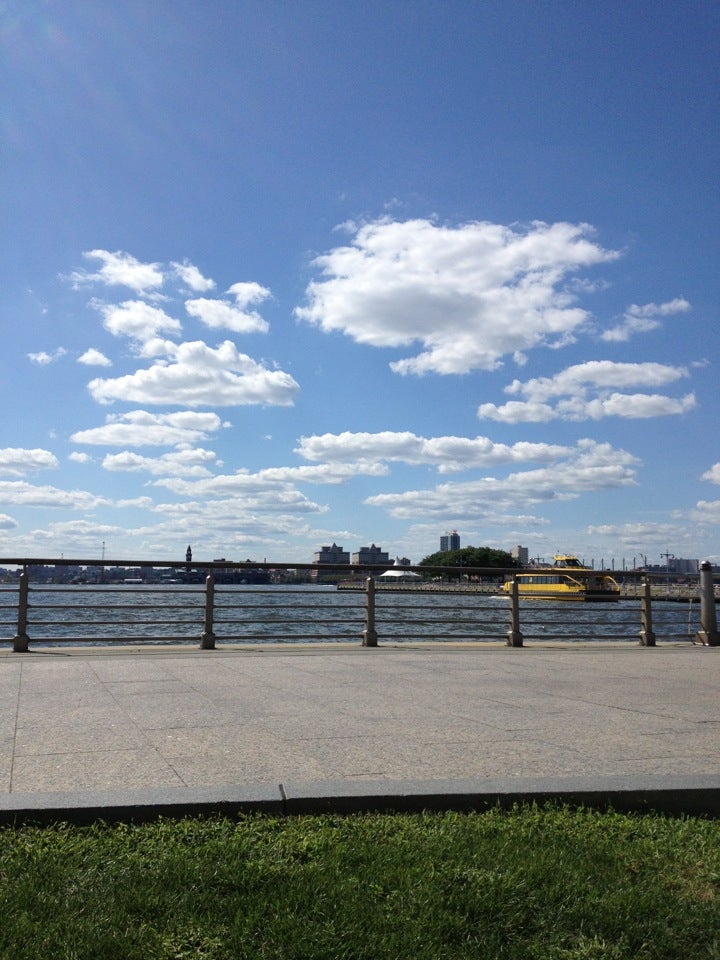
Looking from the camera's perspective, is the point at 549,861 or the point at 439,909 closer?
the point at 439,909

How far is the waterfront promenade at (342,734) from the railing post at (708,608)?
13.6 ft

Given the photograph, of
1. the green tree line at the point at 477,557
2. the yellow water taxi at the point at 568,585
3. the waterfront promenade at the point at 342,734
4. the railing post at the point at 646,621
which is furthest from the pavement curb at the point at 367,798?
the green tree line at the point at 477,557

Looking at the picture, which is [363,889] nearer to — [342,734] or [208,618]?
[342,734]

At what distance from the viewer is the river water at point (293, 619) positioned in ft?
38.5

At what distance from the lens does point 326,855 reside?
3.37m

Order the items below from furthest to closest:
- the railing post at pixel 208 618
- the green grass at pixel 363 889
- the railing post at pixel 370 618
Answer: the railing post at pixel 370 618
the railing post at pixel 208 618
the green grass at pixel 363 889

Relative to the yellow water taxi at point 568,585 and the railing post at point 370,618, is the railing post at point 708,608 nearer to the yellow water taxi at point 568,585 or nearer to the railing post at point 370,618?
the yellow water taxi at point 568,585

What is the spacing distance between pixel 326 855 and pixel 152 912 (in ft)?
2.42

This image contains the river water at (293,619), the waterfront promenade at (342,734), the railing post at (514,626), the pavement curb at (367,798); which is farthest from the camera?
the railing post at (514,626)

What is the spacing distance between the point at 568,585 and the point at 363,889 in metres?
33.7

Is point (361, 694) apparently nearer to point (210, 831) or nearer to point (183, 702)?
point (183, 702)

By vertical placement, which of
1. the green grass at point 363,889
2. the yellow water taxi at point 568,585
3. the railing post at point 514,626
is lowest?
the green grass at point 363,889

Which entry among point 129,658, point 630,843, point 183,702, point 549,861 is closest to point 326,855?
point 549,861

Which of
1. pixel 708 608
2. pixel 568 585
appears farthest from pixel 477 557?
pixel 708 608
